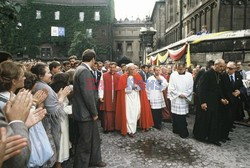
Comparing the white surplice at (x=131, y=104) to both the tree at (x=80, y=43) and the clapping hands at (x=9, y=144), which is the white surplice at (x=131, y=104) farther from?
the tree at (x=80, y=43)

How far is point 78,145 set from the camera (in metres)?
4.29

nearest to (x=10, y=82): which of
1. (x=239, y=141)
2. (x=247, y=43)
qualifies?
(x=239, y=141)

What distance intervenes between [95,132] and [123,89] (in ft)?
8.05

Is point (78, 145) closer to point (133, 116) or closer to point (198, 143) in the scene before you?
point (133, 116)

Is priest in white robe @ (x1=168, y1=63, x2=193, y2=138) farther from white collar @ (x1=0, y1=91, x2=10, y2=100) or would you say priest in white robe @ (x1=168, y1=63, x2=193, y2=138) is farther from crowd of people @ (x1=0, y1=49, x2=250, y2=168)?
white collar @ (x1=0, y1=91, x2=10, y2=100)

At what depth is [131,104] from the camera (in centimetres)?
672

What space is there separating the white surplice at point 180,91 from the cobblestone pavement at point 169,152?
2.50 feet

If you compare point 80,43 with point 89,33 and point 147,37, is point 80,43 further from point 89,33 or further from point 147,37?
point 147,37

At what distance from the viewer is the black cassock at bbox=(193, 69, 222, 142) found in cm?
589

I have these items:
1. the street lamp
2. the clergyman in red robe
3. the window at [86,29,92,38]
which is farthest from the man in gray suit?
the window at [86,29,92,38]

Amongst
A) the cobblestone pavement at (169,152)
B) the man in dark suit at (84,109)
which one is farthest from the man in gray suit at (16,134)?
the cobblestone pavement at (169,152)

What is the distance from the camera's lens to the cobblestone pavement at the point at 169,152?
15.0 ft

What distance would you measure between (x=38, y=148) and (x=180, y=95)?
4.46 metres

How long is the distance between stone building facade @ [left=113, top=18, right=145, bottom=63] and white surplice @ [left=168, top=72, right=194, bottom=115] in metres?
45.5
